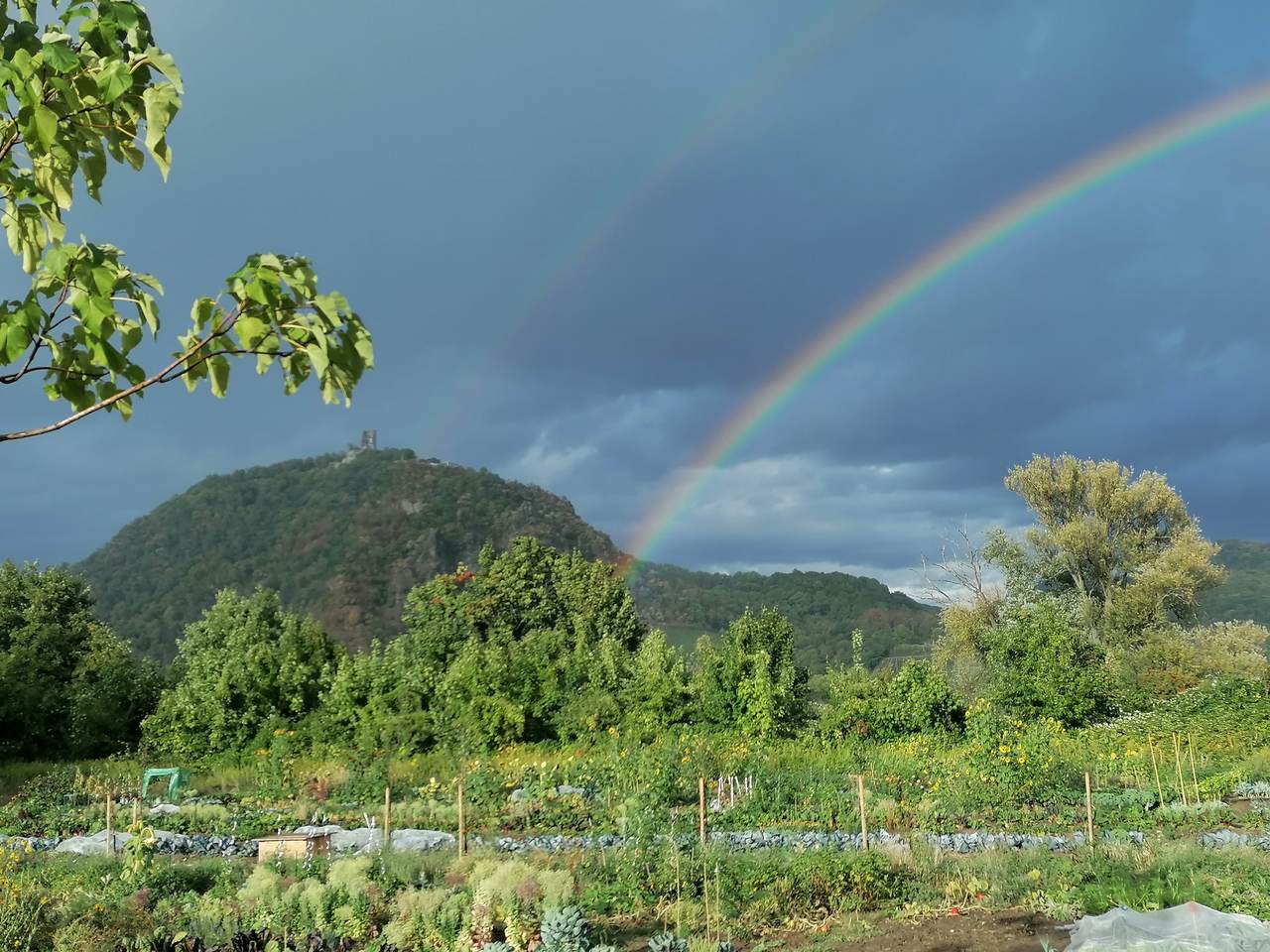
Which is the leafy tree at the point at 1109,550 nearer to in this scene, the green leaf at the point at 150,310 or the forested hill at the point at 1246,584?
the forested hill at the point at 1246,584

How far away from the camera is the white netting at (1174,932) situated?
18.9 feet

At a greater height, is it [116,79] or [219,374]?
[116,79]

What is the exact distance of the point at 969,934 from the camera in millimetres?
6910

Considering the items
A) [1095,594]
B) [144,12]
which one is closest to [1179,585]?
[1095,594]

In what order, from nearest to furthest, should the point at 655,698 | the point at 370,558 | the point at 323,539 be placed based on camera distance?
the point at 655,698 → the point at 370,558 → the point at 323,539

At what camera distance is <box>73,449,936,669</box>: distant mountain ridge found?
49.5m

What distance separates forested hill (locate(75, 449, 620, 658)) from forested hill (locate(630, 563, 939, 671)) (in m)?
4.41

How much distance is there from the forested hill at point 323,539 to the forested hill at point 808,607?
441 centimetres

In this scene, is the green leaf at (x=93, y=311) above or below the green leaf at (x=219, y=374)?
above

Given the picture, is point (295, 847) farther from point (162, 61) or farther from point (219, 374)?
point (162, 61)

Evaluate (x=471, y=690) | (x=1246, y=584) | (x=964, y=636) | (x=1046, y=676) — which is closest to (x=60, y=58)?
(x=471, y=690)

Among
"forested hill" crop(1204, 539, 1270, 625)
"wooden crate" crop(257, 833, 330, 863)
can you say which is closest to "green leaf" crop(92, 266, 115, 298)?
"wooden crate" crop(257, 833, 330, 863)

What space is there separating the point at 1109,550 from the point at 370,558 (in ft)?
118

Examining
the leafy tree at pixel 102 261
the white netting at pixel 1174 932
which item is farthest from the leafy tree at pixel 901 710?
the leafy tree at pixel 102 261
